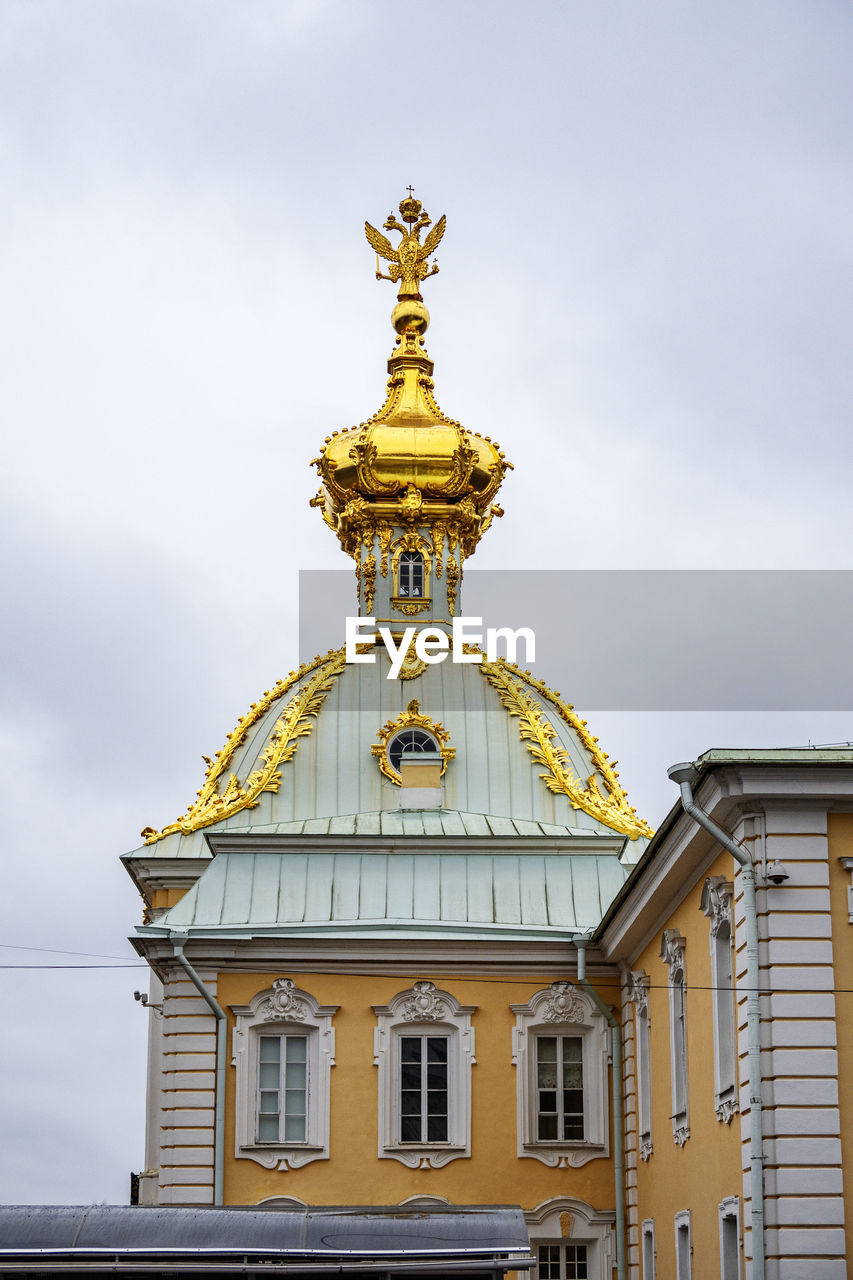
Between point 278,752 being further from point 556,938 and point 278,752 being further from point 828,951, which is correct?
point 828,951

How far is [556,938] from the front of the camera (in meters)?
24.4

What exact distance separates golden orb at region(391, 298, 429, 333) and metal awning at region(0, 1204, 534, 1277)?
945 inches

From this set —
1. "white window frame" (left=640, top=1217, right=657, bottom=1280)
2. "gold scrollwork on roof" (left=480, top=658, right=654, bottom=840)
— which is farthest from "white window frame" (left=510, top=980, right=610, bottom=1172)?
"gold scrollwork on roof" (left=480, top=658, right=654, bottom=840)

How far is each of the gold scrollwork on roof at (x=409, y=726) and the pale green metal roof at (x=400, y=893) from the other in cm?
451

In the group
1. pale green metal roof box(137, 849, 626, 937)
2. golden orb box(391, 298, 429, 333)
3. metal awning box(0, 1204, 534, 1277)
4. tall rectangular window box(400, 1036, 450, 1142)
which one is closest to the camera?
metal awning box(0, 1204, 534, 1277)

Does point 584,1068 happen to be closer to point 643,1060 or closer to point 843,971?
point 643,1060

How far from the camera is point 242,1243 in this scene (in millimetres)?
17609

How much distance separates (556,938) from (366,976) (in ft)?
7.92

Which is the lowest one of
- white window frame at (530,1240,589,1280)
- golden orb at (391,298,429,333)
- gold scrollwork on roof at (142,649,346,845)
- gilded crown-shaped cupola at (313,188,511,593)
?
white window frame at (530,1240,589,1280)

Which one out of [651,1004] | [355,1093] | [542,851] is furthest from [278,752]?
[651,1004]

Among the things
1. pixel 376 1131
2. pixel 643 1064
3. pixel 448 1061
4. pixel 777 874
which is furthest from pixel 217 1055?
pixel 777 874

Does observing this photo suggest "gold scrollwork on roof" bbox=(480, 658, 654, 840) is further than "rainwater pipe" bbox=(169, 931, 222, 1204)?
Yes

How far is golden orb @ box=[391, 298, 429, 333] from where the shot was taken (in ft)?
128

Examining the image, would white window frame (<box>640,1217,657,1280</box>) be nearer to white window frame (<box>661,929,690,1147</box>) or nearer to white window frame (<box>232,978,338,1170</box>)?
white window frame (<box>661,929,690,1147</box>)
